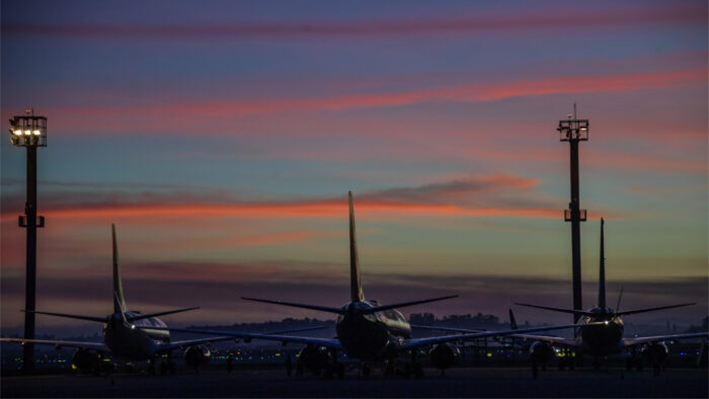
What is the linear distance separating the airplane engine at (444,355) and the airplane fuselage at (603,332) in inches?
416

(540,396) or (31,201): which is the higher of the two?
(31,201)

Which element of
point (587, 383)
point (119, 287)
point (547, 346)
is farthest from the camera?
point (547, 346)

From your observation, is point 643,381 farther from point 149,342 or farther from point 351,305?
point 149,342

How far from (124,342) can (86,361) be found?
4927 mm

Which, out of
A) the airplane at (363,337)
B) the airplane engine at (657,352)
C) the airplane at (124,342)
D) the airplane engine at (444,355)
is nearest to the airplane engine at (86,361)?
the airplane at (124,342)

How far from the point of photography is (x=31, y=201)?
83.2 metres

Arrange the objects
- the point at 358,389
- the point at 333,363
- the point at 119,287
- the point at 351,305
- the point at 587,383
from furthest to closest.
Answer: the point at 119,287
the point at 333,363
the point at 351,305
the point at 587,383
the point at 358,389

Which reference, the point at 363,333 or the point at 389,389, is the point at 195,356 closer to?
the point at 363,333

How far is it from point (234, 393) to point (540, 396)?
36.1ft

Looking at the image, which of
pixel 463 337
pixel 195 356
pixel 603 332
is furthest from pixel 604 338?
pixel 195 356

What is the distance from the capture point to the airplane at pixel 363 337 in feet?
194

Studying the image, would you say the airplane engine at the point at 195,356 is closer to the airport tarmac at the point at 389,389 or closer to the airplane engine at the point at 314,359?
the airplane engine at the point at 314,359

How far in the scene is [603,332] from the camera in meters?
72.8

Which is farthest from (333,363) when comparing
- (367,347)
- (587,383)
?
(587,383)
